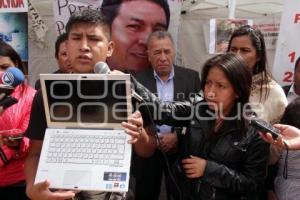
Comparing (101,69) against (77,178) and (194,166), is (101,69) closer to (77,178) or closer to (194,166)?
(77,178)

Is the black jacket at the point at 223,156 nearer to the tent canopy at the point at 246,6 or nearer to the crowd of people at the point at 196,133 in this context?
the crowd of people at the point at 196,133

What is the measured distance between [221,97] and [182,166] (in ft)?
1.14

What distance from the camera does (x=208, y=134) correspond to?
1547 millimetres

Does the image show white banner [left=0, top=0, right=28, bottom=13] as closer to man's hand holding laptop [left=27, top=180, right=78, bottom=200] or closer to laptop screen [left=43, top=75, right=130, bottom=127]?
laptop screen [left=43, top=75, right=130, bottom=127]

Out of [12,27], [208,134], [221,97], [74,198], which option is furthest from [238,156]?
[12,27]

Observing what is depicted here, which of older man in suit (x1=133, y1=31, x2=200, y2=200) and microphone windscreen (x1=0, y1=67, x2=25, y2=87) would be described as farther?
older man in suit (x1=133, y1=31, x2=200, y2=200)

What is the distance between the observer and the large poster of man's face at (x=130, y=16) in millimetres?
2951

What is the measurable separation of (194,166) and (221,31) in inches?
71.2

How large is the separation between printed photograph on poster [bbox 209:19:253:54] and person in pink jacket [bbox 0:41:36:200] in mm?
1741

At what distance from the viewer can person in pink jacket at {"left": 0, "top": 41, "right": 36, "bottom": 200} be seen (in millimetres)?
1683

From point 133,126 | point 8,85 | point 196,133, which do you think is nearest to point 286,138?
point 196,133

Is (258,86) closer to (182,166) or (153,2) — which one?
(182,166)

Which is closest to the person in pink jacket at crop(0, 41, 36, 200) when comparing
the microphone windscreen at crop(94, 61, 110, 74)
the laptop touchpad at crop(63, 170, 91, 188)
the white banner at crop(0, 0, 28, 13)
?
the laptop touchpad at crop(63, 170, 91, 188)

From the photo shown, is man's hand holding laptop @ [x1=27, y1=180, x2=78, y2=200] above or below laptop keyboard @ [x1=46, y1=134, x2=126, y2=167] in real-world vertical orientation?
below
